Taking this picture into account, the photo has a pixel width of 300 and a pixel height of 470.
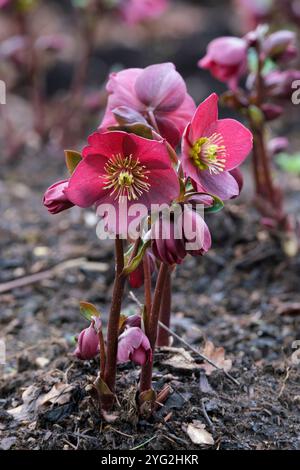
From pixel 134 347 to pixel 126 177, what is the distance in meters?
0.29

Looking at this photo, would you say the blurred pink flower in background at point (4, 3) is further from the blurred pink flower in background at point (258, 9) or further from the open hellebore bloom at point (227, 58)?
the open hellebore bloom at point (227, 58)

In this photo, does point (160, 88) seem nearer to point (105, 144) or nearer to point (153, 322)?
point (105, 144)

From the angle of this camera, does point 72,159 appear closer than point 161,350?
Yes

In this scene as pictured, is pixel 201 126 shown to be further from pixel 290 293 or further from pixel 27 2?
pixel 27 2

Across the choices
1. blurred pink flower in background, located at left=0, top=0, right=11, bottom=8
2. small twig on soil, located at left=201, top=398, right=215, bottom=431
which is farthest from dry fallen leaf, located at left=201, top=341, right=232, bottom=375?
blurred pink flower in background, located at left=0, top=0, right=11, bottom=8

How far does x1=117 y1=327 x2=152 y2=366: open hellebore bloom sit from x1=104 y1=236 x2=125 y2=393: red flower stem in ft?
0.06

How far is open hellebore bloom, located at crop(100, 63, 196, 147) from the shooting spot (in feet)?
4.36

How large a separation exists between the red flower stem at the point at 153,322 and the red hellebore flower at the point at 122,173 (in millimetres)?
137

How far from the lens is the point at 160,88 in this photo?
1.32 metres

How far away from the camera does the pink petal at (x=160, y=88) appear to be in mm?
1327

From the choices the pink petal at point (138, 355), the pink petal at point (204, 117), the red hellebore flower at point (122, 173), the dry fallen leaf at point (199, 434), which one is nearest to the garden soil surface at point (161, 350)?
the dry fallen leaf at point (199, 434)

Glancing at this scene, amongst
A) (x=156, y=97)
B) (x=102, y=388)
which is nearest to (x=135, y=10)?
(x=156, y=97)

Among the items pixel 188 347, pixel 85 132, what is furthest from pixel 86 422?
pixel 85 132

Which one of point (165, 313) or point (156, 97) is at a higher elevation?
point (156, 97)
